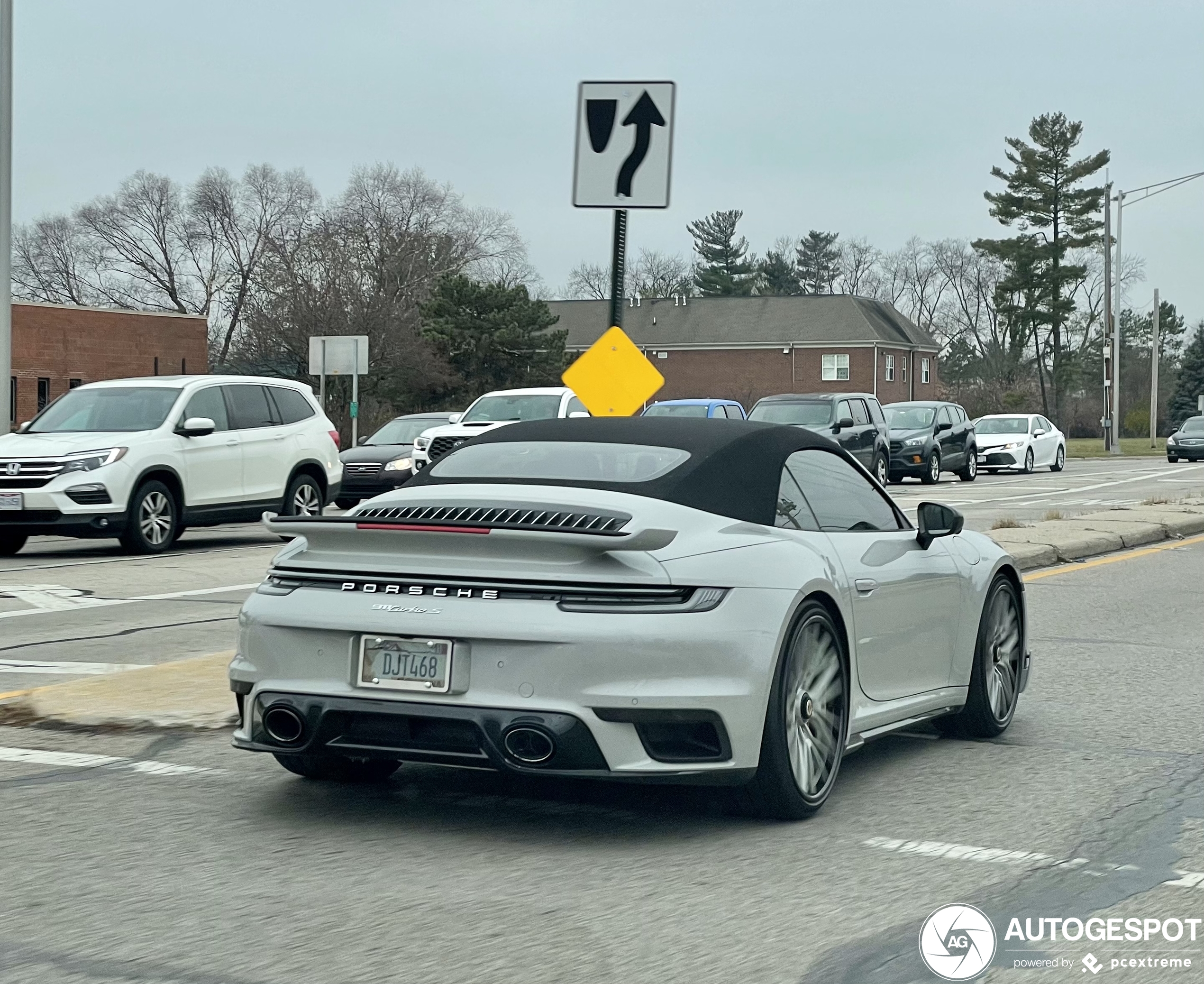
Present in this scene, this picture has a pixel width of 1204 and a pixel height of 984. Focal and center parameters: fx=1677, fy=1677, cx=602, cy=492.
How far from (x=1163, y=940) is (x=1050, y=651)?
19.1 ft

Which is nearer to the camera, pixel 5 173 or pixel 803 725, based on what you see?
pixel 803 725

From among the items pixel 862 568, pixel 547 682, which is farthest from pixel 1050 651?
pixel 547 682

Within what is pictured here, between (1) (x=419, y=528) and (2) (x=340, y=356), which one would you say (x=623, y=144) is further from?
(2) (x=340, y=356)

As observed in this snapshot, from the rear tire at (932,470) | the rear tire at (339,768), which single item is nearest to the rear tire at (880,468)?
the rear tire at (932,470)

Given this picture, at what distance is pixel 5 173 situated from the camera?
73.4ft

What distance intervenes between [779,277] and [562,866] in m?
116

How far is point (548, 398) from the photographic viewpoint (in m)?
25.5

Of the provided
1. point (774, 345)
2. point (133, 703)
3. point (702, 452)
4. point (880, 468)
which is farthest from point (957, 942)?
point (774, 345)

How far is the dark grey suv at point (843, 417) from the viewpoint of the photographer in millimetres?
30875

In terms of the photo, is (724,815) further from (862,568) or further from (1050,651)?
(1050,651)

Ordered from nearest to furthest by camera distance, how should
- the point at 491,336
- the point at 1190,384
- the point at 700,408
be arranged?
the point at 700,408 < the point at 491,336 < the point at 1190,384

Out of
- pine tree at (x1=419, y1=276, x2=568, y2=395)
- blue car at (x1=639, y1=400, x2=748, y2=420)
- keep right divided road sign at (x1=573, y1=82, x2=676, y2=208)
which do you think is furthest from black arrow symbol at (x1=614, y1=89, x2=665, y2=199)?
pine tree at (x1=419, y1=276, x2=568, y2=395)

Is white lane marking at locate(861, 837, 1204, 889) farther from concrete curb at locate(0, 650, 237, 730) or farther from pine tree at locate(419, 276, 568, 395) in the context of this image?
pine tree at locate(419, 276, 568, 395)

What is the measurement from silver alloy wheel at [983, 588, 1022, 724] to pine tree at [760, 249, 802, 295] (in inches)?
4417
